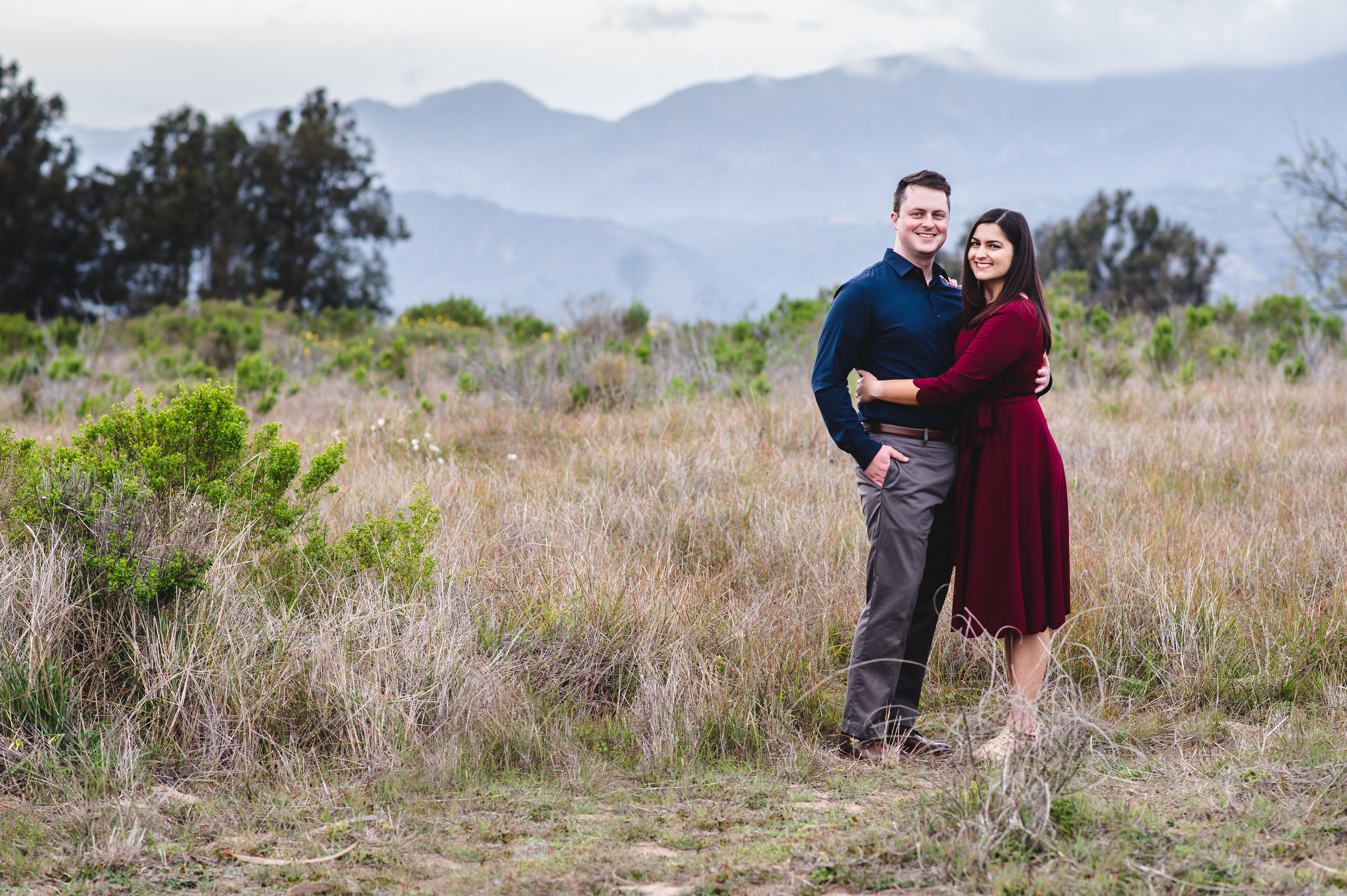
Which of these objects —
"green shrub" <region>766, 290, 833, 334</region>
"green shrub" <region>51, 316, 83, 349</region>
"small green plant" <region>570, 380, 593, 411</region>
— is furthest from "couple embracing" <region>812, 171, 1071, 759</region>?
"green shrub" <region>51, 316, 83, 349</region>

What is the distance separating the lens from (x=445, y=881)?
285 centimetres

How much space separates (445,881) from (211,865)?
0.68m

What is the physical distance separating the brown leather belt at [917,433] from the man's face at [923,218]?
0.64 m

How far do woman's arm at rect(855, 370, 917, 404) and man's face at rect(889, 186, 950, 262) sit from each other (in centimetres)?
50

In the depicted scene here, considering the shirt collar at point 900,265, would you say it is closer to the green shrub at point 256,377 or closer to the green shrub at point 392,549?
the green shrub at point 392,549

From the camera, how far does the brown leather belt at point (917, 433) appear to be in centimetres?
381

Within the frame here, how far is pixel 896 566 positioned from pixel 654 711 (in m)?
1.07

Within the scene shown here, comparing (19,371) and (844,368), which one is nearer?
(844,368)

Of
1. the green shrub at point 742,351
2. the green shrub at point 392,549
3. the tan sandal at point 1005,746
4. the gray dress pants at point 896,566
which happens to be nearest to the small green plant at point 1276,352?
the green shrub at point 742,351

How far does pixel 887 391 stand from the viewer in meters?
3.72

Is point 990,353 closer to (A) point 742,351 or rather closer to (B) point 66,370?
(A) point 742,351

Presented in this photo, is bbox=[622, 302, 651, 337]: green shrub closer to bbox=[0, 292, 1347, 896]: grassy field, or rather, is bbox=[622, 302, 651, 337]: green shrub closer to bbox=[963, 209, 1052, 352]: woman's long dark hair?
bbox=[0, 292, 1347, 896]: grassy field

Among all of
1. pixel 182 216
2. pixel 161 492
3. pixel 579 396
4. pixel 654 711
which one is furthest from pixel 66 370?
pixel 182 216

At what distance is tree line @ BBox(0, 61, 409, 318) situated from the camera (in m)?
28.2
